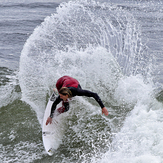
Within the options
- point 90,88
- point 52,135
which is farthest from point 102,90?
point 52,135

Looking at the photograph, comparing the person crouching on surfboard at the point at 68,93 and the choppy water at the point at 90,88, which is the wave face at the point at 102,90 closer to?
the choppy water at the point at 90,88

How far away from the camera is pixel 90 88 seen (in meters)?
7.55

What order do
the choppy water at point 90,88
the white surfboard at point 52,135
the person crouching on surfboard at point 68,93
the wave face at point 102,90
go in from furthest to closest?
the white surfboard at point 52,135 → the person crouching on surfboard at point 68,93 → the choppy water at point 90,88 → the wave face at point 102,90

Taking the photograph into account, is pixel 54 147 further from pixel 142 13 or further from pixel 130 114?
pixel 142 13

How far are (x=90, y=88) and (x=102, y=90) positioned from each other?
45 centimetres

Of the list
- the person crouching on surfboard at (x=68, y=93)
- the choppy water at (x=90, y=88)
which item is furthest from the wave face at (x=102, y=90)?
the person crouching on surfboard at (x=68, y=93)

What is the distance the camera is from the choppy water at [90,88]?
15.6ft

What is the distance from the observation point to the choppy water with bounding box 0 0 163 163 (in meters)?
4.75

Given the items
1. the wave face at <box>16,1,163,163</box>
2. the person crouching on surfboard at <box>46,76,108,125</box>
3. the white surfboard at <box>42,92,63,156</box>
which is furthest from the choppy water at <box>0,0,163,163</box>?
the person crouching on surfboard at <box>46,76,108,125</box>

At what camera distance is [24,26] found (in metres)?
15.5

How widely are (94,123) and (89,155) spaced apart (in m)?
1.17

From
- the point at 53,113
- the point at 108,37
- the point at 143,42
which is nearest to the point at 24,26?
the point at 108,37

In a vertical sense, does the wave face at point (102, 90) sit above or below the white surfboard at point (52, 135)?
above

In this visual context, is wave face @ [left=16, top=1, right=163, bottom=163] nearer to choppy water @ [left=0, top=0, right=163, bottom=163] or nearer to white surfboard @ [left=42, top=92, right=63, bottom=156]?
choppy water @ [left=0, top=0, right=163, bottom=163]
